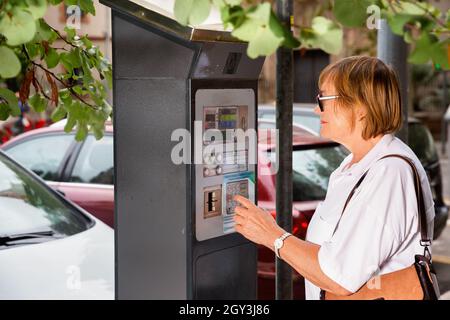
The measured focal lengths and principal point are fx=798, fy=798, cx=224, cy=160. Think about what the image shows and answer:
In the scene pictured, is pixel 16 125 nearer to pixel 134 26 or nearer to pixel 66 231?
pixel 66 231

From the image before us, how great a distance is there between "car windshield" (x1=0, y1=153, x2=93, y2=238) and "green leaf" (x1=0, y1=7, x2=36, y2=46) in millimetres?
2191

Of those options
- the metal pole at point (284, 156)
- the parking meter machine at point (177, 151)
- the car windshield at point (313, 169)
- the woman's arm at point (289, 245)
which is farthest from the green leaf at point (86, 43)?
the car windshield at point (313, 169)

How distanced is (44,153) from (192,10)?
4.83m

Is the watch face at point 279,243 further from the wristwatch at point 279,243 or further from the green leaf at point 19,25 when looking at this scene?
the green leaf at point 19,25

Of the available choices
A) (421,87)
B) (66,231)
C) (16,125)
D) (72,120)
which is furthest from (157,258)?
(421,87)

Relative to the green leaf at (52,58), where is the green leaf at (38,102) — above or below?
below

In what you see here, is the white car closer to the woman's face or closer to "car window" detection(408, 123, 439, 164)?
the woman's face

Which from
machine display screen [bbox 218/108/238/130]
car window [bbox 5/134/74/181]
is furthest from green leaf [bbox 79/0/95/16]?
car window [bbox 5/134/74/181]

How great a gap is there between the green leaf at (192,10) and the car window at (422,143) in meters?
5.48

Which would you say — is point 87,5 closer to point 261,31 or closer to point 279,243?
point 279,243

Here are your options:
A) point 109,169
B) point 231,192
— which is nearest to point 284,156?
point 231,192

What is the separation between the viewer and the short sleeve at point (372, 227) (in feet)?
7.22

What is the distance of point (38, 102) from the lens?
3.61 meters

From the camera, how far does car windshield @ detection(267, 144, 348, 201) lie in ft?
18.2
